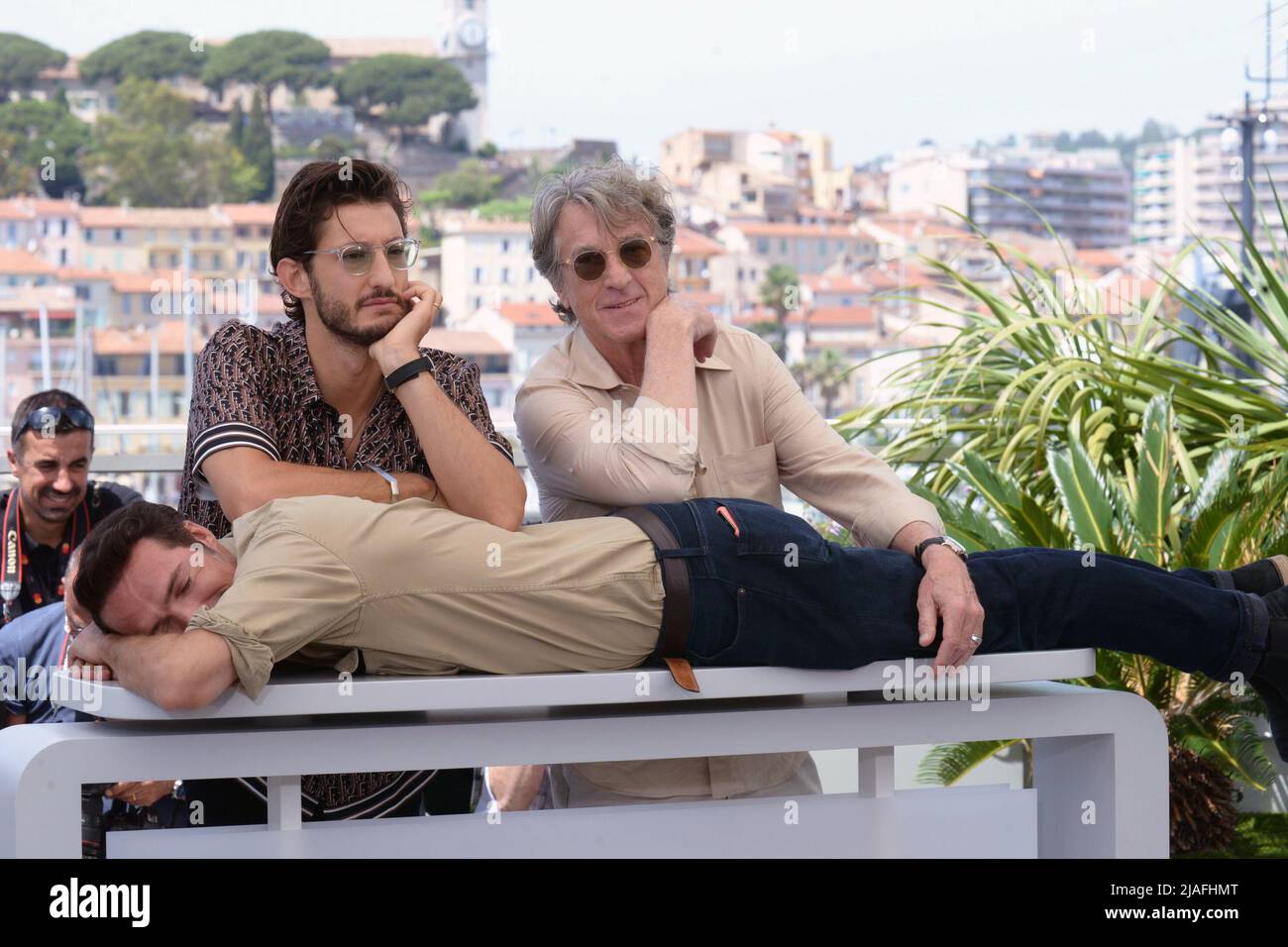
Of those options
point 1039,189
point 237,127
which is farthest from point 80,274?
point 1039,189

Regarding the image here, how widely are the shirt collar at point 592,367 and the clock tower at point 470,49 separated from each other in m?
82.8

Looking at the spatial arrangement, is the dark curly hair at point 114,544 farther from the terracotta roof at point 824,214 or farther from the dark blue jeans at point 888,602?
the terracotta roof at point 824,214

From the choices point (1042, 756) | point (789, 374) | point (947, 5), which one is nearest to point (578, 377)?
point (789, 374)

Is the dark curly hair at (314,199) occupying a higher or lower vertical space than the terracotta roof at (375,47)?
lower

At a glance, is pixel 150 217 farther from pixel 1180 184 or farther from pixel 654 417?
pixel 654 417

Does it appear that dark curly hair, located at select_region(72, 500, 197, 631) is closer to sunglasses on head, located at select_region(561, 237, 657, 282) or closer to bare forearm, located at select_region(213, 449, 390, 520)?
bare forearm, located at select_region(213, 449, 390, 520)

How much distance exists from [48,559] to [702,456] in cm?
202

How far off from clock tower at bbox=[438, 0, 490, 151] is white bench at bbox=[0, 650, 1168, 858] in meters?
83.3

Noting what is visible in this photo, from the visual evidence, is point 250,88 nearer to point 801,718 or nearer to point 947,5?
point 947,5

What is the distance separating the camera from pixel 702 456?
220cm

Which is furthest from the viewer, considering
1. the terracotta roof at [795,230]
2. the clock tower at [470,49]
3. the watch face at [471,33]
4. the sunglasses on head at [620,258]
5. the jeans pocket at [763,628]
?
the watch face at [471,33]

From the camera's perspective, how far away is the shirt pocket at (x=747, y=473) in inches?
86.9

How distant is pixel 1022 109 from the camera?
8412cm

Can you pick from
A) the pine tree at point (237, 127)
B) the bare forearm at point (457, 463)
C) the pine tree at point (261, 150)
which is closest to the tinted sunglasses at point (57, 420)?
the bare forearm at point (457, 463)
